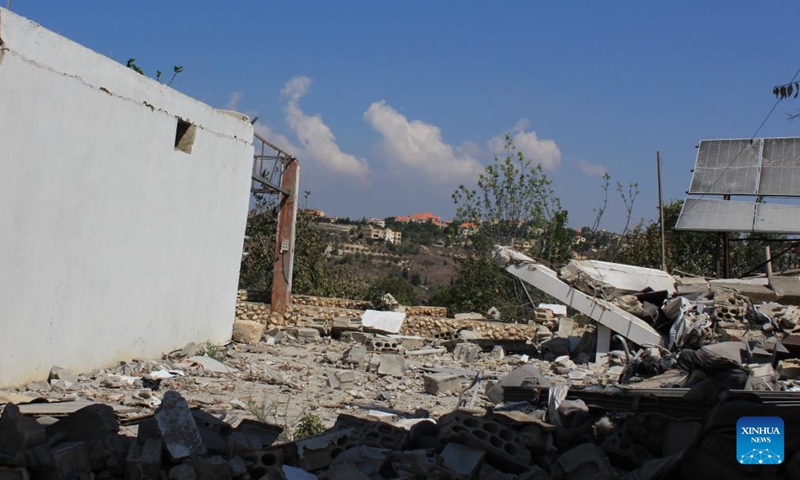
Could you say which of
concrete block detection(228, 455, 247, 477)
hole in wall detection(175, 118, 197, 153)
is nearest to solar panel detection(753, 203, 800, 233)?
hole in wall detection(175, 118, 197, 153)

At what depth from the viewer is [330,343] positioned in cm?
1605

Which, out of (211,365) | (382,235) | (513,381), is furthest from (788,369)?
(382,235)

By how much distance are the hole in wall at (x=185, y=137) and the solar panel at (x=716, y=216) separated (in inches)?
414

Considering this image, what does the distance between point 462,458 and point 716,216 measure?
12896 millimetres

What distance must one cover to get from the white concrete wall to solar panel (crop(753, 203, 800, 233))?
11265mm

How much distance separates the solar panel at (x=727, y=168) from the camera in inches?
656

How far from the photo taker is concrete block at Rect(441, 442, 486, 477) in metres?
5.65

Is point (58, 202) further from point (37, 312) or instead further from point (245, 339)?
point (245, 339)

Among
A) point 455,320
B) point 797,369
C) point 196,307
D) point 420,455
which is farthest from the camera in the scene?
point 455,320

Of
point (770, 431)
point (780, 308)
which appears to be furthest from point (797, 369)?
point (770, 431)

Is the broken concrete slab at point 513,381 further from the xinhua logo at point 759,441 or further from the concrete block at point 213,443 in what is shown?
the concrete block at point 213,443

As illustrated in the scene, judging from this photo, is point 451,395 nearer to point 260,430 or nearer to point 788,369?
point 788,369

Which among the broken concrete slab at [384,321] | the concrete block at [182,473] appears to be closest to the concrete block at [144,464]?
the concrete block at [182,473]

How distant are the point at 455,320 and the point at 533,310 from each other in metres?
2.15
